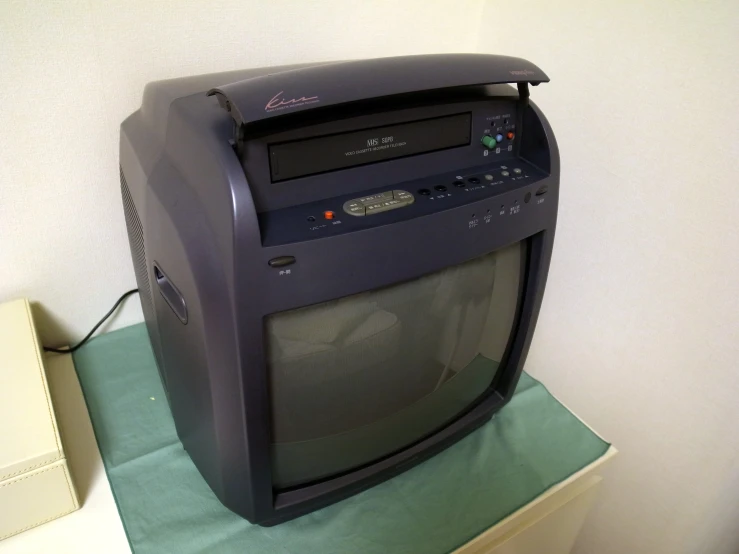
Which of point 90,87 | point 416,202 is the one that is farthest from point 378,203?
point 90,87

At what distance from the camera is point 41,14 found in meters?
0.65

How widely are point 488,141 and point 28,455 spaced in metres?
0.62

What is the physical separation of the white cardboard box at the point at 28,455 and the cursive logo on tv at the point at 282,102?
0.46 metres

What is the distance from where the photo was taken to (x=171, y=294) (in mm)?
544

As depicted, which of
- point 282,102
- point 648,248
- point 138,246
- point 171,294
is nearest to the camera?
point 282,102

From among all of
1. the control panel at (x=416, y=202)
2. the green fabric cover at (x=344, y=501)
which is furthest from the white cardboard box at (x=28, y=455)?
the control panel at (x=416, y=202)

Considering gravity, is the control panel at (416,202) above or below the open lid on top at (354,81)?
below

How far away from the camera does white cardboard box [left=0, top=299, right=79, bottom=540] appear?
581 mm

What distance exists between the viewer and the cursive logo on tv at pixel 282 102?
1.43 feet

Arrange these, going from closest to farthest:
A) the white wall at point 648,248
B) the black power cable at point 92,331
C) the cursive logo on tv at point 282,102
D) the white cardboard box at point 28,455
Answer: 1. the cursive logo on tv at point 282,102
2. the white cardboard box at point 28,455
3. the white wall at point 648,248
4. the black power cable at point 92,331

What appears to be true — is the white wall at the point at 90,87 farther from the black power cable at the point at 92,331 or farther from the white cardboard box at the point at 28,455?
the white cardboard box at the point at 28,455

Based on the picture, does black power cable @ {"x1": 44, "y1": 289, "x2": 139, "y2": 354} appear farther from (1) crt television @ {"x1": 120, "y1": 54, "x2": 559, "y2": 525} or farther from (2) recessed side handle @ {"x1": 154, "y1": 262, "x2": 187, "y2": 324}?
(2) recessed side handle @ {"x1": 154, "y1": 262, "x2": 187, "y2": 324}

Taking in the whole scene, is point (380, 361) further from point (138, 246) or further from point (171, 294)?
point (138, 246)

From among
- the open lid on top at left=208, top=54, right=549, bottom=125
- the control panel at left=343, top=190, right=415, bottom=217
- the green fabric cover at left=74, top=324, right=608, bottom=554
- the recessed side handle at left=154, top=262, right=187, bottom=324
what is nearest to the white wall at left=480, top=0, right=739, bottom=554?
the green fabric cover at left=74, top=324, right=608, bottom=554
